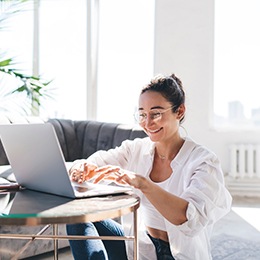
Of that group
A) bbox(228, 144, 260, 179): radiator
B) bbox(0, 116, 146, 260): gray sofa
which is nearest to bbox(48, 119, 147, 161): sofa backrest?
bbox(0, 116, 146, 260): gray sofa

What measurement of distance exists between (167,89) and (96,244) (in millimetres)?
540

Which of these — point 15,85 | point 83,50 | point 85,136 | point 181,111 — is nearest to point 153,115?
point 181,111

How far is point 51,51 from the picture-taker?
16.1 feet

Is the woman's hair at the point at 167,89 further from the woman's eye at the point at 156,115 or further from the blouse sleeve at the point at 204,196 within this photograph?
the blouse sleeve at the point at 204,196

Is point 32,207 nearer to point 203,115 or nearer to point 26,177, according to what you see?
point 26,177

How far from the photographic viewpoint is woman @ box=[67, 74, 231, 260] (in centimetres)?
118

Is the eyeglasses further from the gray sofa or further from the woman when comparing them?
the gray sofa

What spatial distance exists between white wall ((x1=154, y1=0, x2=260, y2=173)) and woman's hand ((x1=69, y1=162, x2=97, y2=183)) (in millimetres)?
3208

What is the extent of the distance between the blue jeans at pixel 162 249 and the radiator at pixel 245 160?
3.16m

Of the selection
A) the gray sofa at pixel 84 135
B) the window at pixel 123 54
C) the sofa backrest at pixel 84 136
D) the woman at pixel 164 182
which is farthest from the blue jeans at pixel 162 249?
the window at pixel 123 54

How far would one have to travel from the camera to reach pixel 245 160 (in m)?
4.48

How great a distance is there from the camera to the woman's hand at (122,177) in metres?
1.15

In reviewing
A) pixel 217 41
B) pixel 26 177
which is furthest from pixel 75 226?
pixel 217 41

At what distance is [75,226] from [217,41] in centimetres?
371
